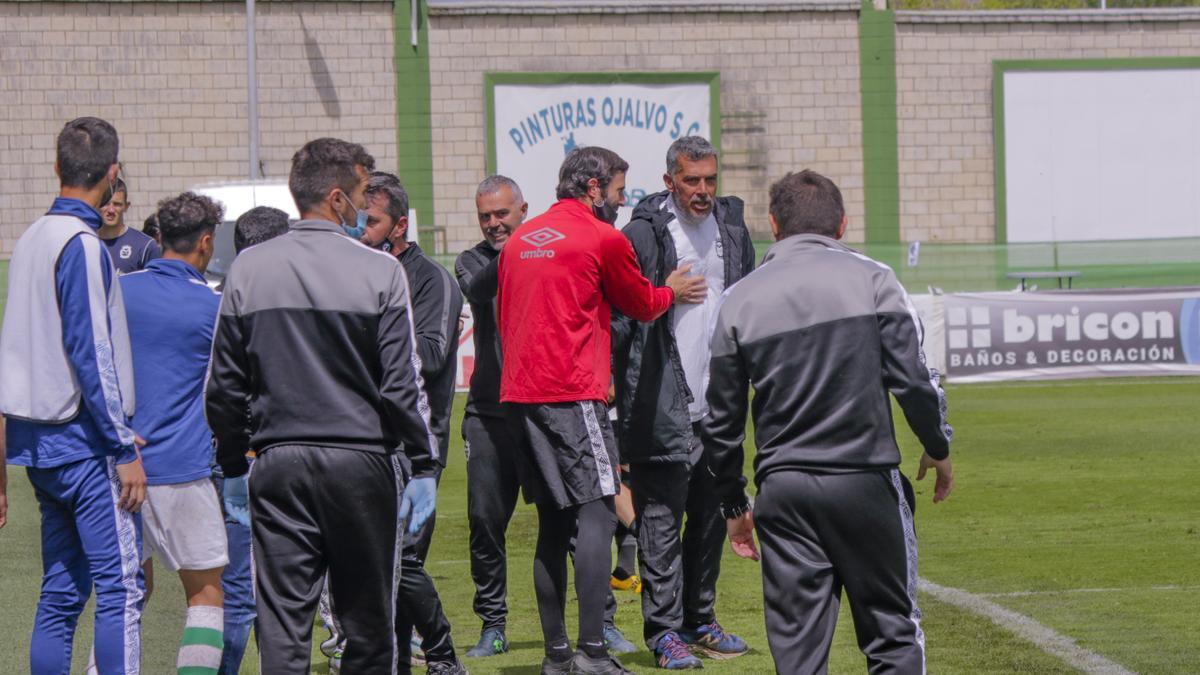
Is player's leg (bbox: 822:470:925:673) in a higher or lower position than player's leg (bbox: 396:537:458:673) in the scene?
higher

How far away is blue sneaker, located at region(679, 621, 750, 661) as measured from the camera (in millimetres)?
7344

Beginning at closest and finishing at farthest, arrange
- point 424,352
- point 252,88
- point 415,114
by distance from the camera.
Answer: point 424,352, point 252,88, point 415,114

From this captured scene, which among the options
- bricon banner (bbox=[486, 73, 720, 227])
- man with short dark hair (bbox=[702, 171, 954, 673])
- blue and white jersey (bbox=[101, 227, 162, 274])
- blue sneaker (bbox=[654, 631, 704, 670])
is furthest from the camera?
bricon banner (bbox=[486, 73, 720, 227])

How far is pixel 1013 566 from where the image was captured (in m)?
9.41

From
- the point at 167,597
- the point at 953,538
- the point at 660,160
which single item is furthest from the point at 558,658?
the point at 660,160

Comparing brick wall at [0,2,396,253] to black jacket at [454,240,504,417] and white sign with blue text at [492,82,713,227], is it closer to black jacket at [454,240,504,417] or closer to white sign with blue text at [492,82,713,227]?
white sign with blue text at [492,82,713,227]

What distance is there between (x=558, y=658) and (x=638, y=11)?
27501 millimetres

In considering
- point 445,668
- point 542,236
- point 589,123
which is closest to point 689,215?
point 542,236

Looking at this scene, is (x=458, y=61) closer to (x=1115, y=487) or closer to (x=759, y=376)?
(x=1115, y=487)

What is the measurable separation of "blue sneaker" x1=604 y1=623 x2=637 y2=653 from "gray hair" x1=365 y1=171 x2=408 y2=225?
2.21 m

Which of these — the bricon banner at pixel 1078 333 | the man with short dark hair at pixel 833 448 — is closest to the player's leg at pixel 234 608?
the man with short dark hair at pixel 833 448

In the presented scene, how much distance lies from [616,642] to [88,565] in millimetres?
2761

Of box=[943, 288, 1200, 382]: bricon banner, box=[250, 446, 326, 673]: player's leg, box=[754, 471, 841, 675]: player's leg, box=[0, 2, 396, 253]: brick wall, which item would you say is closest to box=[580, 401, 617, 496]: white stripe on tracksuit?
box=[754, 471, 841, 675]: player's leg

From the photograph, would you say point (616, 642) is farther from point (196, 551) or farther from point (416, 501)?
point (416, 501)
